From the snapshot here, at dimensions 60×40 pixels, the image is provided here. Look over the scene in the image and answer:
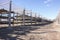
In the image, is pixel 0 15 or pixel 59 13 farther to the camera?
pixel 59 13

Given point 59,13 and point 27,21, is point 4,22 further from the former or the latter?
point 59,13

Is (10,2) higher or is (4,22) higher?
(10,2)

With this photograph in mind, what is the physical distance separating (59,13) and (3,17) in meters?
13.4

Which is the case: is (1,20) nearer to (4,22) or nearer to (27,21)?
(4,22)

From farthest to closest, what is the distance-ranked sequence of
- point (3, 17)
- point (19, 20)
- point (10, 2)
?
point (19, 20), point (3, 17), point (10, 2)

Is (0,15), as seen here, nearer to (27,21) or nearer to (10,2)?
(27,21)

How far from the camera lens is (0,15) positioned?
2841 cm

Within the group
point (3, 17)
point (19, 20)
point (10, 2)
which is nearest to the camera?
point (10, 2)

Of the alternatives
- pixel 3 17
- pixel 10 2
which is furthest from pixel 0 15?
pixel 10 2

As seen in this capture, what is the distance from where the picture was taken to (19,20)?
3472 cm

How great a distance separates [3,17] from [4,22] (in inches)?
36.1

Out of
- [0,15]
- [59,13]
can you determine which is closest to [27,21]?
[59,13]

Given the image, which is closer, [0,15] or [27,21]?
[0,15]

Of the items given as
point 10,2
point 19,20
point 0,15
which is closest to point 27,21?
point 19,20
